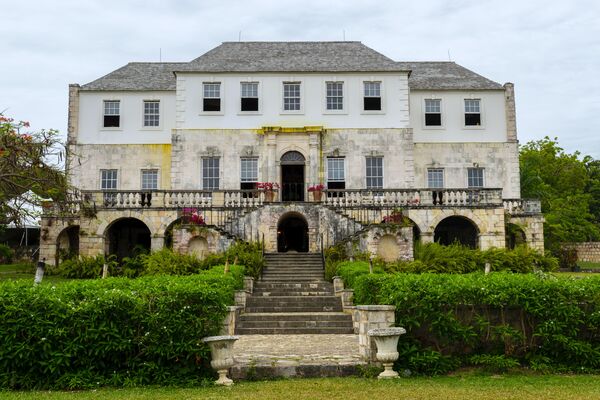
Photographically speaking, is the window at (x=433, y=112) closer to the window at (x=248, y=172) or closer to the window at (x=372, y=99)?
the window at (x=372, y=99)

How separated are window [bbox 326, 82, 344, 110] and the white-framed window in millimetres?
9741

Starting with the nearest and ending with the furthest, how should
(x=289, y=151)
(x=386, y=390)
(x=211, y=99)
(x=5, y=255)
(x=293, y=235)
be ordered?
(x=386, y=390), (x=293, y=235), (x=289, y=151), (x=211, y=99), (x=5, y=255)

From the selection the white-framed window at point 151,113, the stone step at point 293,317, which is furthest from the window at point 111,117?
the stone step at point 293,317

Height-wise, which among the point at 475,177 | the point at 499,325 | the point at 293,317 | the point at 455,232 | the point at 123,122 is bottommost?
the point at 293,317

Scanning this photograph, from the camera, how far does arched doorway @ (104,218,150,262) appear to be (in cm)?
3297

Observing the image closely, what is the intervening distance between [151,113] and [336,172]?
1114 cm

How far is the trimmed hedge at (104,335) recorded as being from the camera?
11.3 metres

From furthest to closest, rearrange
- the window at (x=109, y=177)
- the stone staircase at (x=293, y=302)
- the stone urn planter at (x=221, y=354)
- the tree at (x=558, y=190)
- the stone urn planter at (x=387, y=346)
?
the tree at (x=558, y=190) < the window at (x=109, y=177) < the stone staircase at (x=293, y=302) < the stone urn planter at (x=387, y=346) < the stone urn planter at (x=221, y=354)

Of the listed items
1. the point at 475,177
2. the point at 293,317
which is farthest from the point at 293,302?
the point at 475,177

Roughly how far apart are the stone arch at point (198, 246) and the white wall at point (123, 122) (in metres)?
10.1

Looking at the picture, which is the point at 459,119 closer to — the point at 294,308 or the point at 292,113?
the point at 292,113

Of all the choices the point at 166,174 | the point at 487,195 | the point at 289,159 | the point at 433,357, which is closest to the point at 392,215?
the point at 487,195

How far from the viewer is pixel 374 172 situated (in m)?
35.0

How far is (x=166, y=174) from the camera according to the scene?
36.7 meters
